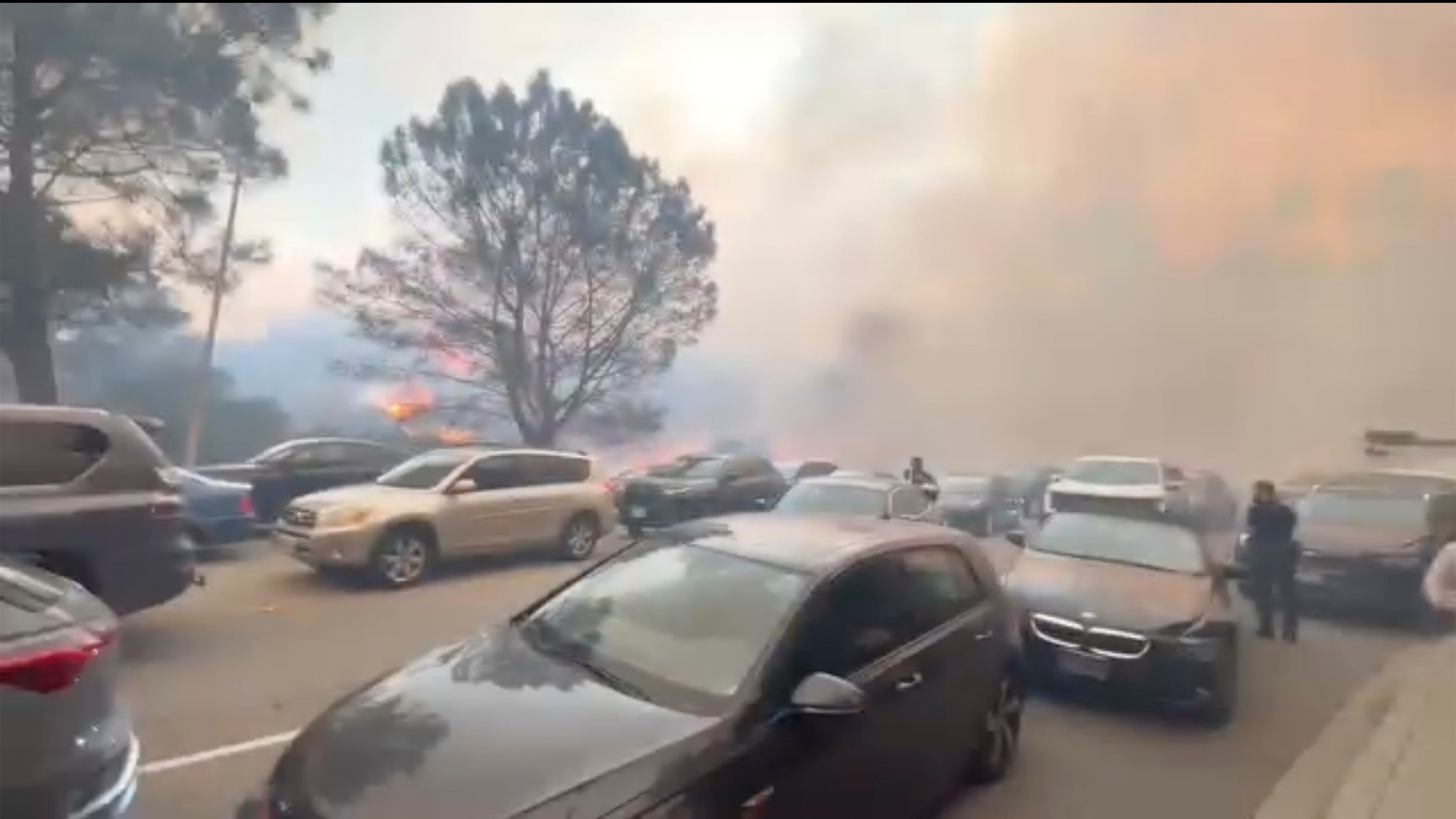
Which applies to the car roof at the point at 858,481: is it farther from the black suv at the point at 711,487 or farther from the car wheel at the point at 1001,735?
the car wheel at the point at 1001,735

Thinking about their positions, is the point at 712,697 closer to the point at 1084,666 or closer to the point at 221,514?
the point at 1084,666

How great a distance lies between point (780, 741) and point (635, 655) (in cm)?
52

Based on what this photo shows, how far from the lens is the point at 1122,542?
5098 mm

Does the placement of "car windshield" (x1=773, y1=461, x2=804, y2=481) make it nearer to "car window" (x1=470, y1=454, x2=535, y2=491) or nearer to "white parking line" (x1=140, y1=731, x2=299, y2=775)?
"car window" (x1=470, y1=454, x2=535, y2=491)

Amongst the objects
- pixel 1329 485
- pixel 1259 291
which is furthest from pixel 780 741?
pixel 1259 291

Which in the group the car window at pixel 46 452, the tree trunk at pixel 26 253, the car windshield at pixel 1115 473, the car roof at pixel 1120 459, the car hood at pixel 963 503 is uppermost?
the tree trunk at pixel 26 253

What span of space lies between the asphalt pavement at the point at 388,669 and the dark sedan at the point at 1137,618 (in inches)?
7.3

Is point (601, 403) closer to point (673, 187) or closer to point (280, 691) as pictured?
point (673, 187)

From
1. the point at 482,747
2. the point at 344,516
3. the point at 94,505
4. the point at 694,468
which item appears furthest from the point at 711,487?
the point at 482,747

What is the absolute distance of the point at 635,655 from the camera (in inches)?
101

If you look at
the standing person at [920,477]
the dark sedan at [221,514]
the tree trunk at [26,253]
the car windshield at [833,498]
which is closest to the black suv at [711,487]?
the car windshield at [833,498]

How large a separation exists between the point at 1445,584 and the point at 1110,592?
159 cm

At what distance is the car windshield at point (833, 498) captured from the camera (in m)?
5.41

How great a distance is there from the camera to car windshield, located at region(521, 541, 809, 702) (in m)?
2.43
